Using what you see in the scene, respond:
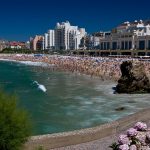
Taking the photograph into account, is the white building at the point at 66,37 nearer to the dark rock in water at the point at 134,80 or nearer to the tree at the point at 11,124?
the dark rock in water at the point at 134,80

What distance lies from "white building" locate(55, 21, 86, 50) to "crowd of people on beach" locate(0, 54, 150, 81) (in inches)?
1765

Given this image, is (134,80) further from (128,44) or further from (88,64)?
(128,44)

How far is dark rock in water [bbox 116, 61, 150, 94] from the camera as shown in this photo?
27.1 metres

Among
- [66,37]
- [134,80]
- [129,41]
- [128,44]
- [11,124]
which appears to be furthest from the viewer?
[66,37]

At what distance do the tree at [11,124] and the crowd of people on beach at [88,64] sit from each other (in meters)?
21.5

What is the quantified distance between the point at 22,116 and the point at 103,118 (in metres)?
10.1

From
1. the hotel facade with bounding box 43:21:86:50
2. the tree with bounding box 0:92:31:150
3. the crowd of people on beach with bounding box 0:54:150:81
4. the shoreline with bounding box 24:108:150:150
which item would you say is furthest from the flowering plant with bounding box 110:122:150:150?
the hotel facade with bounding box 43:21:86:50

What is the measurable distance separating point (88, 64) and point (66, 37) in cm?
12242

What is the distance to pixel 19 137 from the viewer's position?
298 inches

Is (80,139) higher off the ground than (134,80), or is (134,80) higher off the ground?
(134,80)

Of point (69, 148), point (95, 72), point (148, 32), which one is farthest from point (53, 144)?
point (148, 32)

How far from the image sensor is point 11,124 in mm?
A: 7277

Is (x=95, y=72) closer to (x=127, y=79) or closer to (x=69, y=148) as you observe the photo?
(x=127, y=79)

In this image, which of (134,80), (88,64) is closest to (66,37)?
(88,64)
